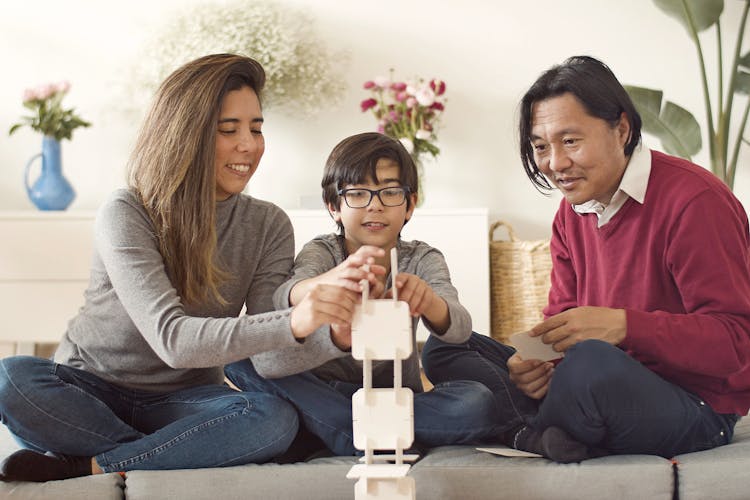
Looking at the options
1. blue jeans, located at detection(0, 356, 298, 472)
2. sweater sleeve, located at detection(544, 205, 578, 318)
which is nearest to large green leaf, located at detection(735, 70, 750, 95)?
sweater sleeve, located at detection(544, 205, 578, 318)

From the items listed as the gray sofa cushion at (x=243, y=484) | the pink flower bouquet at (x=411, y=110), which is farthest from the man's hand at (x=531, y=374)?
the pink flower bouquet at (x=411, y=110)

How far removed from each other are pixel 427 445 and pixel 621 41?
8.27 ft

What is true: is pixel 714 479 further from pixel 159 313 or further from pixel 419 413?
pixel 159 313

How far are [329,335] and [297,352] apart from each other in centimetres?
8

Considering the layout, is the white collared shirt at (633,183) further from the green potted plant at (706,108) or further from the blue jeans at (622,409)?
the green potted plant at (706,108)

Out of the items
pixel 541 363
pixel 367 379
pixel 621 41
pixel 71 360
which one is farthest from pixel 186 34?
pixel 367 379

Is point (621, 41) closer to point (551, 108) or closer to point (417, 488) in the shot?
point (551, 108)

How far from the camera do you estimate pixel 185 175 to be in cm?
162

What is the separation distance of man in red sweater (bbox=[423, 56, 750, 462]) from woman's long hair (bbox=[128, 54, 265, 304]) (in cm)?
57

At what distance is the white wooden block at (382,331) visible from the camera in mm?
1261

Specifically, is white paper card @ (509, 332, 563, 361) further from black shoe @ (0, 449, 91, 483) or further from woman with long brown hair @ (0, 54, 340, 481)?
black shoe @ (0, 449, 91, 483)

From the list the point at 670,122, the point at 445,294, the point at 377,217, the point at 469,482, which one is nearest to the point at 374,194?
the point at 377,217

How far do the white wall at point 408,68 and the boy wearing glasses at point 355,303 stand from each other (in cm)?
189

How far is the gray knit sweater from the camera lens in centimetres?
144
